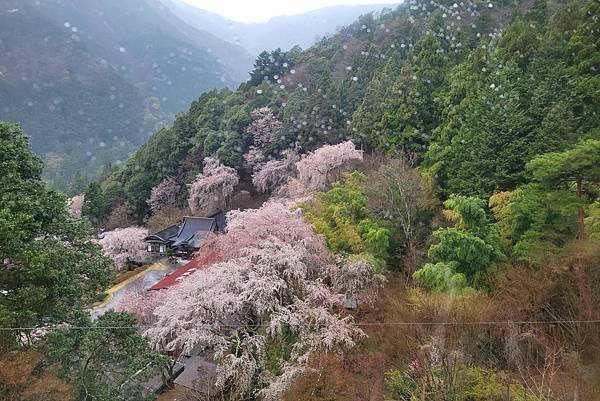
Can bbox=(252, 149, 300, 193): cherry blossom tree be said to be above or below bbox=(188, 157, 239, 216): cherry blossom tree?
above

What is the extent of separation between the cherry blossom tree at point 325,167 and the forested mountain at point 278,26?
5653 centimetres

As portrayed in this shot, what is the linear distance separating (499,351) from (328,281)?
14.8 feet

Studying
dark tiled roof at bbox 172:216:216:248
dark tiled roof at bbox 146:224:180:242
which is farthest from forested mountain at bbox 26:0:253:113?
dark tiled roof at bbox 172:216:216:248

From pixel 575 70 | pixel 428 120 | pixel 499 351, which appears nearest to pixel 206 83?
pixel 428 120

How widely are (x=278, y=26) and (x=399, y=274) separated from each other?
99.4m

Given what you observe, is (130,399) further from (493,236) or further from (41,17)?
(41,17)

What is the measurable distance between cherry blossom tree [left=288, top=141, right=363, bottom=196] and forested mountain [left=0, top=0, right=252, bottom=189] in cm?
3025

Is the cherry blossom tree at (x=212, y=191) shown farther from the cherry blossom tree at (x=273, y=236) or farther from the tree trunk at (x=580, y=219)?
the tree trunk at (x=580, y=219)

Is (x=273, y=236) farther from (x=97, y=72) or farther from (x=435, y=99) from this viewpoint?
(x=97, y=72)

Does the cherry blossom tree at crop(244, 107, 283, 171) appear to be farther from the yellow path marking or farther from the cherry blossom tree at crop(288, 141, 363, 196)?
the yellow path marking

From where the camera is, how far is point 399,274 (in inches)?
484

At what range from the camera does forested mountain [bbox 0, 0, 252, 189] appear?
192 ft

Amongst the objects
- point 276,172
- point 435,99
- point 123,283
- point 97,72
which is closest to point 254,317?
point 123,283

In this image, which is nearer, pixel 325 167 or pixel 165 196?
pixel 325 167
